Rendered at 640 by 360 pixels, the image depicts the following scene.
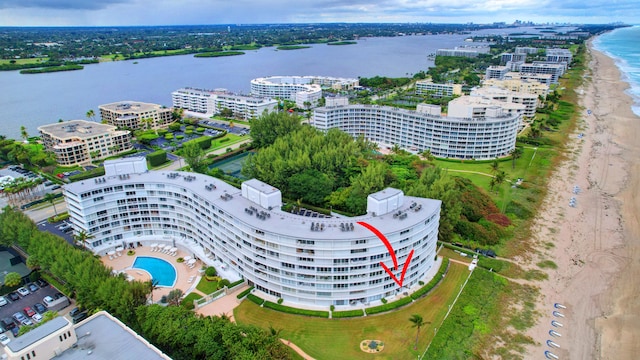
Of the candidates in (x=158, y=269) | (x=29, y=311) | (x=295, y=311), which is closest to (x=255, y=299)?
(x=295, y=311)

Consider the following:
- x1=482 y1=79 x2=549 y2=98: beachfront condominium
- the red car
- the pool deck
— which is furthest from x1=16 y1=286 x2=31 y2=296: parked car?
x1=482 y1=79 x2=549 y2=98: beachfront condominium

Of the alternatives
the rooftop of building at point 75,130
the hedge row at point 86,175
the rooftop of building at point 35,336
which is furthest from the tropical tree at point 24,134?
the rooftop of building at point 35,336

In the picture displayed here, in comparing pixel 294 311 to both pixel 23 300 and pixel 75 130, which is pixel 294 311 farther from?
pixel 75 130

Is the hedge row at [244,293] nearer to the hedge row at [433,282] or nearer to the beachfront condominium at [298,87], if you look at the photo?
the hedge row at [433,282]

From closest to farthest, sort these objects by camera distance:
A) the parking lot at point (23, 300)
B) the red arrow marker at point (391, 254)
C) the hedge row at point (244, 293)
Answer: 1. the red arrow marker at point (391, 254)
2. the parking lot at point (23, 300)
3. the hedge row at point (244, 293)

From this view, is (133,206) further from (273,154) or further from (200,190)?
(273,154)

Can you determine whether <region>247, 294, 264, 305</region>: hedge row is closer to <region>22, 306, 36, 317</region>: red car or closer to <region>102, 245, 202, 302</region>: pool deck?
<region>102, 245, 202, 302</region>: pool deck

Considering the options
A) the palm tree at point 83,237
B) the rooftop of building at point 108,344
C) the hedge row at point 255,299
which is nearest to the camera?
the rooftop of building at point 108,344
